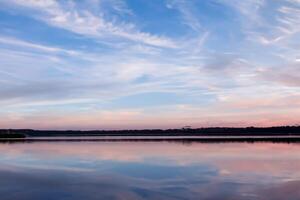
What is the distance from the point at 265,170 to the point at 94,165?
9.64m

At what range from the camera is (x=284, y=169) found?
22641 millimetres

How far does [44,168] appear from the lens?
24.9 meters

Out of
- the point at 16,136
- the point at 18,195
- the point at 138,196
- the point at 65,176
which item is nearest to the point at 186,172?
the point at 65,176

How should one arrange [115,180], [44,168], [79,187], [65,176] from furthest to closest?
1. [44,168]
2. [65,176]
3. [115,180]
4. [79,187]

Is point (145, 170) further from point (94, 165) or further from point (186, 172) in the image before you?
point (94, 165)

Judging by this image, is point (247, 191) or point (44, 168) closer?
point (247, 191)

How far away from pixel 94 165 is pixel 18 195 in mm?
10860

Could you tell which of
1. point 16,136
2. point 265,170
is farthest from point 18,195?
point 16,136

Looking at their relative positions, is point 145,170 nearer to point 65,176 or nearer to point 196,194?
point 65,176

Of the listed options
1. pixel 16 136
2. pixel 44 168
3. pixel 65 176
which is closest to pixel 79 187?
pixel 65 176

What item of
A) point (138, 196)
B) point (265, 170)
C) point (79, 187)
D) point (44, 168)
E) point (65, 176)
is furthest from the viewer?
point (44, 168)

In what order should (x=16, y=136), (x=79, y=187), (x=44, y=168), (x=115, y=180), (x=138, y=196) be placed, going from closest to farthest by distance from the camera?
(x=138, y=196) < (x=79, y=187) < (x=115, y=180) < (x=44, y=168) < (x=16, y=136)

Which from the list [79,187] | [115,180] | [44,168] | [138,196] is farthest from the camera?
[44,168]

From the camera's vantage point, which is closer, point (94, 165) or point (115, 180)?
point (115, 180)
